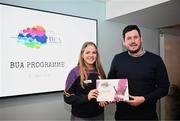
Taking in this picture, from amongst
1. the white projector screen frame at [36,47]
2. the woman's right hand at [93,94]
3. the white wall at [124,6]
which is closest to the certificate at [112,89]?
the woman's right hand at [93,94]

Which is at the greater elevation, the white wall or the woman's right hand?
the white wall

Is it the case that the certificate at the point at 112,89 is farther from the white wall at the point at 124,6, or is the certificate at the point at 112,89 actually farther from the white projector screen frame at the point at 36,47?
the white wall at the point at 124,6

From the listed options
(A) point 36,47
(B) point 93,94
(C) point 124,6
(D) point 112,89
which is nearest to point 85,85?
(B) point 93,94

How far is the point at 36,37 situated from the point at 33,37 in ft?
0.11

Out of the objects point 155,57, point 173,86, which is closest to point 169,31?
point 173,86

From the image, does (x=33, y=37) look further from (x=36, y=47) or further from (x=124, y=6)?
(x=124, y=6)

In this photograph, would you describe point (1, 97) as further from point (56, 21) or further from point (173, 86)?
point (173, 86)

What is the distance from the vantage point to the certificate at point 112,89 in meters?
1.56

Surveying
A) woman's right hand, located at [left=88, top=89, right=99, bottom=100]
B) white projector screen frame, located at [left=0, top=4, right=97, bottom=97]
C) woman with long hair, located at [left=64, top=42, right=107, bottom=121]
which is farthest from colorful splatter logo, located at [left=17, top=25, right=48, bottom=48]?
woman's right hand, located at [left=88, top=89, right=99, bottom=100]

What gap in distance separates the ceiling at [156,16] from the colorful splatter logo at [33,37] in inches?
42.0

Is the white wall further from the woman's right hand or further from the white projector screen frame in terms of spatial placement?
the woman's right hand

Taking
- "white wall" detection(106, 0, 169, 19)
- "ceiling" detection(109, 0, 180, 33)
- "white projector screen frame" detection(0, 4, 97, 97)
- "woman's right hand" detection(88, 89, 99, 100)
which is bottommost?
"woman's right hand" detection(88, 89, 99, 100)

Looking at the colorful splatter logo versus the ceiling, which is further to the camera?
the ceiling

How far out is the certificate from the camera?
5.13 ft
